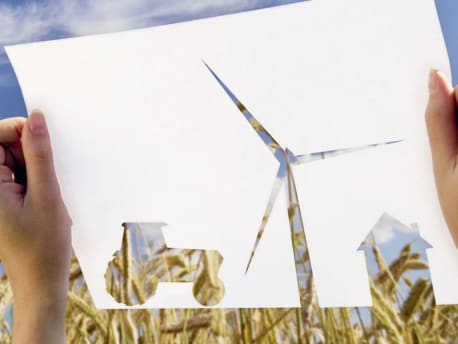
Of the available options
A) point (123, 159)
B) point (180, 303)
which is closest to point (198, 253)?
point (180, 303)

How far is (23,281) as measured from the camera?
838 millimetres

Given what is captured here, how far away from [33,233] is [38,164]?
9 centimetres

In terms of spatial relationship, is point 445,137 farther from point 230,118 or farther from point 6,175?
point 6,175

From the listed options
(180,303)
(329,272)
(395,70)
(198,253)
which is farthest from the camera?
(198,253)

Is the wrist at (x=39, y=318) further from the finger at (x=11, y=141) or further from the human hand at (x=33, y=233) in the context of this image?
the finger at (x=11, y=141)

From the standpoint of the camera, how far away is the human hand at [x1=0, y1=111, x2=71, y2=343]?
31.6 inches

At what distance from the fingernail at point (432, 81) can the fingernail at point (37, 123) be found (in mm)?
507

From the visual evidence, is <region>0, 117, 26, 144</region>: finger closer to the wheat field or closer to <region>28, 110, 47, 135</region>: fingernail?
<region>28, 110, 47, 135</region>: fingernail

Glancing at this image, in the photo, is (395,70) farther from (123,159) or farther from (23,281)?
(23,281)

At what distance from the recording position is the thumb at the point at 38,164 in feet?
2.91

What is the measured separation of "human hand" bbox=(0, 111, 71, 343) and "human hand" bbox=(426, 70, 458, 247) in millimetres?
476

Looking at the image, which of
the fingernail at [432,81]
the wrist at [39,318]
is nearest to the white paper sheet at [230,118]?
the fingernail at [432,81]

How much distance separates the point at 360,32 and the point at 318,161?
0.57ft

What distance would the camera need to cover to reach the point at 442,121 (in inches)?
28.5
